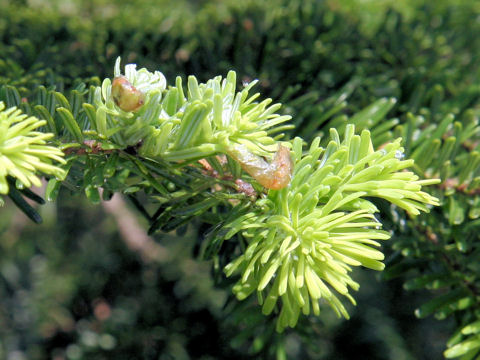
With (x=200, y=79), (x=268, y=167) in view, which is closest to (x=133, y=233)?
(x=200, y=79)

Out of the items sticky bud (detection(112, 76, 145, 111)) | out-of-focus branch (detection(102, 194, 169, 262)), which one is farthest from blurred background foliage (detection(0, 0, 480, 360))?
sticky bud (detection(112, 76, 145, 111))

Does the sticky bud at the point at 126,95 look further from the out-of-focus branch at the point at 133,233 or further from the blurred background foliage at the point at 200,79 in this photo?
the out-of-focus branch at the point at 133,233

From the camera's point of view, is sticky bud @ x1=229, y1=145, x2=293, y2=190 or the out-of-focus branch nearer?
sticky bud @ x1=229, y1=145, x2=293, y2=190

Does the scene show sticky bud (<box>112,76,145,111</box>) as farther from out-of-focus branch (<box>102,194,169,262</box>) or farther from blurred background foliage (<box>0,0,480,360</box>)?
out-of-focus branch (<box>102,194,169,262</box>)

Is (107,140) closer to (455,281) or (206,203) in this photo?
(206,203)

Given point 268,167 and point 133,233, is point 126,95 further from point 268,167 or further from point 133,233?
point 133,233

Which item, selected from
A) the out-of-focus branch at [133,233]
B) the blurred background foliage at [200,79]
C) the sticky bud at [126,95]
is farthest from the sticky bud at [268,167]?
the out-of-focus branch at [133,233]
